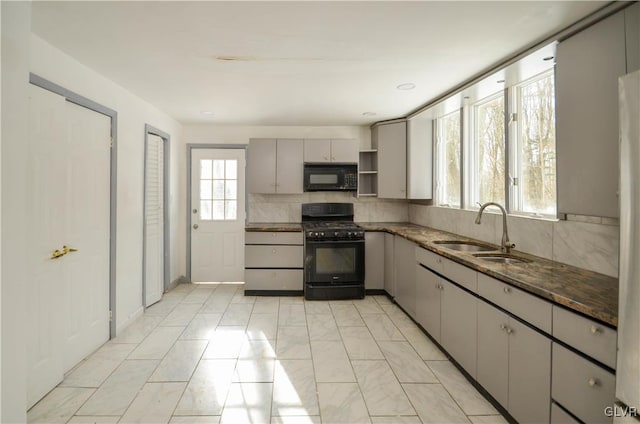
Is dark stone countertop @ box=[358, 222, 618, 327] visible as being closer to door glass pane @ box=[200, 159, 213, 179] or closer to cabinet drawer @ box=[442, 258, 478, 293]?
cabinet drawer @ box=[442, 258, 478, 293]

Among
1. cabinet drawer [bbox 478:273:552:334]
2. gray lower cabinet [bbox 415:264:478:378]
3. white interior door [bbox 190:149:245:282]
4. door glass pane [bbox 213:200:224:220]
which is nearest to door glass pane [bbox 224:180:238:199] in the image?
white interior door [bbox 190:149:245:282]

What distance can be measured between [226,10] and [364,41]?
0.93 metres

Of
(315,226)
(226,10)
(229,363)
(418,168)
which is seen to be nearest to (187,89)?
(226,10)

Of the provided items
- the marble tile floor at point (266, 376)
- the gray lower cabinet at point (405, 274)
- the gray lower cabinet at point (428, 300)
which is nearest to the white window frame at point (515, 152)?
the gray lower cabinet at point (428, 300)

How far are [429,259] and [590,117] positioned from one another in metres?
1.64

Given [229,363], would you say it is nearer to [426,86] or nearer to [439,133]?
[426,86]

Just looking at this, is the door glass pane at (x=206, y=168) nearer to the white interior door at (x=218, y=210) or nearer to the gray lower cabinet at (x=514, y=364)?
the white interior door at (x=218, y=210)

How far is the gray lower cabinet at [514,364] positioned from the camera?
162 centimetres

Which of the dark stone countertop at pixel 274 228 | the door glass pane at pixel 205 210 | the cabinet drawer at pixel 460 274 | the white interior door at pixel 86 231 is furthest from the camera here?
the door glass pane at pixel 205 210

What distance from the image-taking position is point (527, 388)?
1.72m

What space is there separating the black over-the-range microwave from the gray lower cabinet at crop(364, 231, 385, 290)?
79cm

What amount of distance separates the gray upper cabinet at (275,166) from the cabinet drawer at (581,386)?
3652 millimetres

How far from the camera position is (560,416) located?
1.51 meters

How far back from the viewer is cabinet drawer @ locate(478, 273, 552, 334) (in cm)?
160
